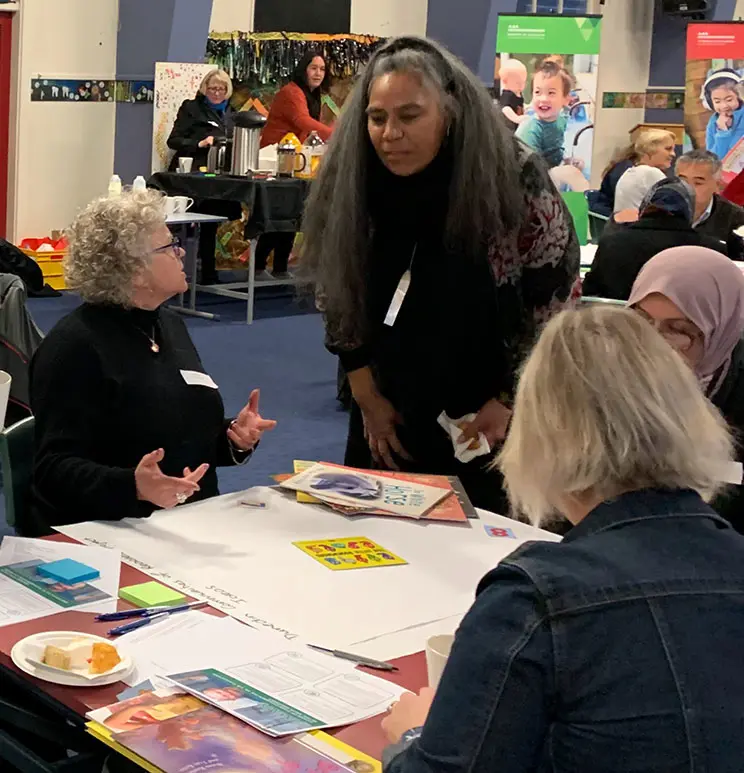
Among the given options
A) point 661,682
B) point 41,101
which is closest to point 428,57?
point 661,682

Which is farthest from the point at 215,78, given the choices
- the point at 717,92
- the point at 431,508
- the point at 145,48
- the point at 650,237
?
the point at 431,508

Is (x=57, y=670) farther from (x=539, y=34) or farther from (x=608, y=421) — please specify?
(x=539, y=34)

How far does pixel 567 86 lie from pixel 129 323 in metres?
7.22

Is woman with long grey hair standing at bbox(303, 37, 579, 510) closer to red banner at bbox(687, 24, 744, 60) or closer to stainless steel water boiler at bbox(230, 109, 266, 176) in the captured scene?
stainless steel water boiler at bbox(230, 109, 266, 176)

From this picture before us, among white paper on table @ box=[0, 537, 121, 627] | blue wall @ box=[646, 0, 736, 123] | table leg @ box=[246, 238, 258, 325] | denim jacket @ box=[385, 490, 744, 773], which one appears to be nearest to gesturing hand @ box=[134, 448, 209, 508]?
white paper on table @ box=[0, 537, 121, 627]

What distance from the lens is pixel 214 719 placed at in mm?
1480

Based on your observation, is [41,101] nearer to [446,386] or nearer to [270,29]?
[270,29]

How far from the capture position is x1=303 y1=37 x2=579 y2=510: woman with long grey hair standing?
2490 mm

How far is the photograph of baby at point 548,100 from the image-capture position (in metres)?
8.97

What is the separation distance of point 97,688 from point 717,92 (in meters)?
8.53

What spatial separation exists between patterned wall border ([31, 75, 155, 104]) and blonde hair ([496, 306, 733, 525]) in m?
7.78

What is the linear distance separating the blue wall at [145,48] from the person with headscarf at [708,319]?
6.76m

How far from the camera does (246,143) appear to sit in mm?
8141

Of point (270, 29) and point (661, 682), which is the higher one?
point (270, 29)
